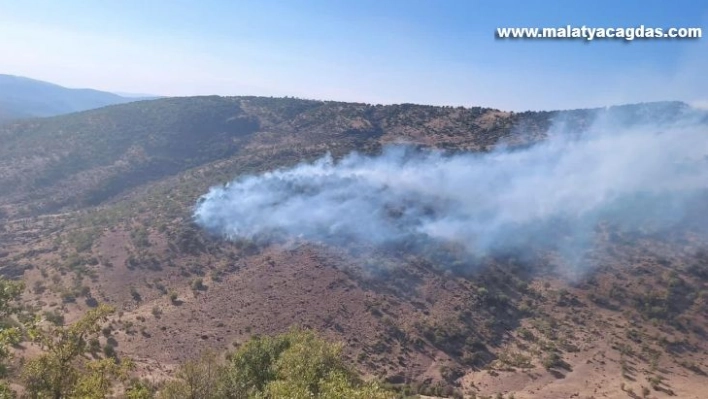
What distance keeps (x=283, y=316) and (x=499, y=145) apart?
2269 inches

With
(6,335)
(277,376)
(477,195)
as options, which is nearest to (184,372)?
(277,376)

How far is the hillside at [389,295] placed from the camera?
40.0 m

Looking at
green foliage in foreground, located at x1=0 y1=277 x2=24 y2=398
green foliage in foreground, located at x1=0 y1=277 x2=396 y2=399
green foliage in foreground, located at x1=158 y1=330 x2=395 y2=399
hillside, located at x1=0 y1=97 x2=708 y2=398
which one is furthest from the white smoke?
green foliage in foreground, located at x1=0 y1=277 x2=24 y2=398

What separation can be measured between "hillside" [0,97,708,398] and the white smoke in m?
2.49

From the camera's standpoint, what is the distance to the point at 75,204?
81.8 meters

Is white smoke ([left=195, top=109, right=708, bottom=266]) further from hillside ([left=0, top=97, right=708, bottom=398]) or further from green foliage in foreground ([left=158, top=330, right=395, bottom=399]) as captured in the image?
green foliage in foreground ([left=158, top=330, right=395, bottom=399])

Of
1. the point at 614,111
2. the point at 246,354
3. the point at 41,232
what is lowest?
the point at 41,232

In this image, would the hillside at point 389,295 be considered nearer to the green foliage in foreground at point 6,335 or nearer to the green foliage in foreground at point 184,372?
the green foliage in foreground at point 184,372

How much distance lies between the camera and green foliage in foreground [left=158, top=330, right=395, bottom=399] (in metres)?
16.2

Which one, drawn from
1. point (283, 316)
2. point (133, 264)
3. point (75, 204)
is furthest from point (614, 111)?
point (75, 204)

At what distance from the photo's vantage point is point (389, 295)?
159 feet

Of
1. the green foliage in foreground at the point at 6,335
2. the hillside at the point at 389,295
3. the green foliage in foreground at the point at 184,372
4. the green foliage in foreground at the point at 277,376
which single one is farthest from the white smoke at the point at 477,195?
the green foliage in foreground at the point at 6,335

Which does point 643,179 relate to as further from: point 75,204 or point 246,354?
point 75,204

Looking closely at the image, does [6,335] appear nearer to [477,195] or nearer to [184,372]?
[184,372]
